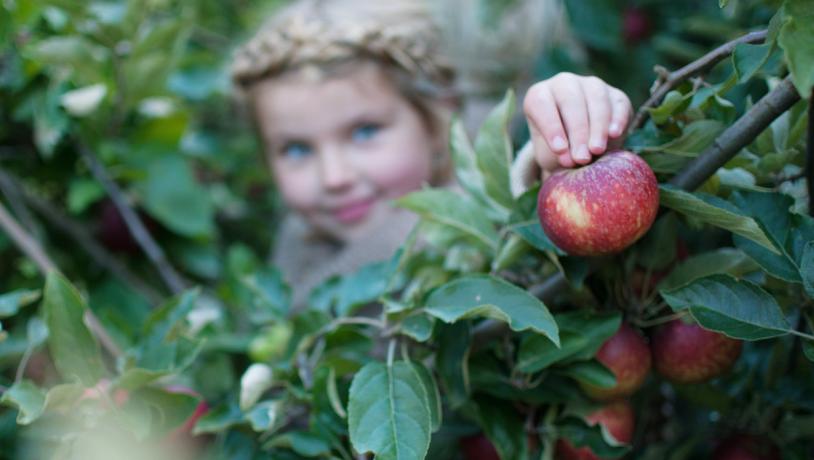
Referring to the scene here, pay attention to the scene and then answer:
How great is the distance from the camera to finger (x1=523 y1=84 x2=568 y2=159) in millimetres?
596

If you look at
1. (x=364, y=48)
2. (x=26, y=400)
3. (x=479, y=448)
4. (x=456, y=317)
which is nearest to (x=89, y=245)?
(x=364, y=48)

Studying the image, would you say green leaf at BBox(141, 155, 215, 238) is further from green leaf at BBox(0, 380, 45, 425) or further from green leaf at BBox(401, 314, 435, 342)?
green leaf at BBox(401, 314, 435, 342)

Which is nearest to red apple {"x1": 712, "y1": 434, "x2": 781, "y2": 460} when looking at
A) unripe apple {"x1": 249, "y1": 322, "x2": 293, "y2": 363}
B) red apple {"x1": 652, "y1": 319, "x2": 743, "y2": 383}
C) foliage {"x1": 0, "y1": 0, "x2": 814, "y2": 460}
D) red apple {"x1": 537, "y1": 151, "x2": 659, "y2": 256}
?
foliage {"x1": 0, "y1": 0, "x2": 814, "y2": 460}

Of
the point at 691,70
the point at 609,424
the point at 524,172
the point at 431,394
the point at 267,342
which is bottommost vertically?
the point at 267,342

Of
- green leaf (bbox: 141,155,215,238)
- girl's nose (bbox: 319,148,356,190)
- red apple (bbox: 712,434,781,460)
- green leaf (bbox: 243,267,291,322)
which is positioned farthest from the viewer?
green leaf (bbox: 141,155,215,238)

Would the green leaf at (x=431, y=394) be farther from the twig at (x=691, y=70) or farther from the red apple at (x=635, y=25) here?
the red apple at (x=635, y=25)

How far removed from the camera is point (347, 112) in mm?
1253

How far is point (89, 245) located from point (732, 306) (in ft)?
3.57

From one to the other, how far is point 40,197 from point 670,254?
3.45ft

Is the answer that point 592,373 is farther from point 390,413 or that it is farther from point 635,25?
point 635,25

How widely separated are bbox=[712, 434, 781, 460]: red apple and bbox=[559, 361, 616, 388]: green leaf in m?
0.20

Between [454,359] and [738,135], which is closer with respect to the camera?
[738,135]

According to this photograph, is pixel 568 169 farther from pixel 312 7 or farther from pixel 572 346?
pixel 312 7

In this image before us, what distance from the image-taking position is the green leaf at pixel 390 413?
1.94 ft
